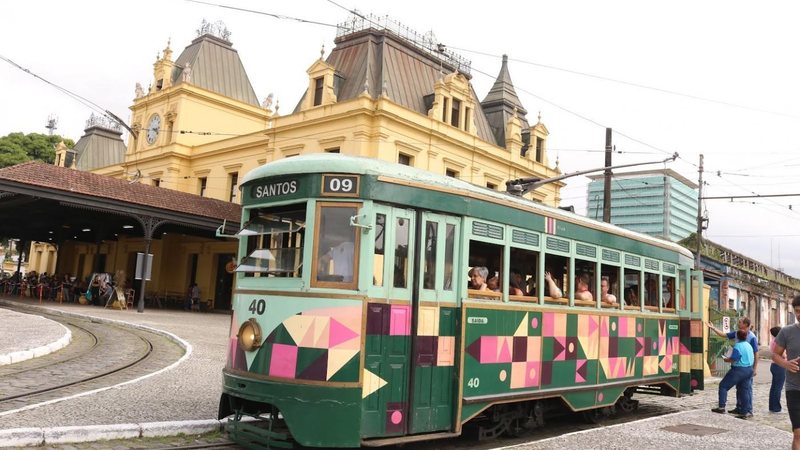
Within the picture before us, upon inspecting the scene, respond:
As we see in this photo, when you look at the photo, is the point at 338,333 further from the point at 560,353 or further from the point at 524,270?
the point at 560,353

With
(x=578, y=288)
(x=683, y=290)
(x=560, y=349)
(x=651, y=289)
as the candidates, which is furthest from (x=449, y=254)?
(x=683, y=290)

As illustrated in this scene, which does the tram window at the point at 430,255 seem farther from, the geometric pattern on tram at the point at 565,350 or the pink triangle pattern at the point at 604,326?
the pink triangle pattern at the point at 604,326

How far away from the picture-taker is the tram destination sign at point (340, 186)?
20.9 ft

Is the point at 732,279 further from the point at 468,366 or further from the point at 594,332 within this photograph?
the point at 468,366

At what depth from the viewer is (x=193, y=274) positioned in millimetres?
35719

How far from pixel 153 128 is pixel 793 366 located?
39118mm

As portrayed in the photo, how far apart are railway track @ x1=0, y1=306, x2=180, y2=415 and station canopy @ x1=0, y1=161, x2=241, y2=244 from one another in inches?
211

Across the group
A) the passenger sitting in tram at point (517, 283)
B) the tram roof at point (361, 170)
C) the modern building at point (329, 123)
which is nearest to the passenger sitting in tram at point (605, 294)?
the passenger sitting in tram at point (517, 283)

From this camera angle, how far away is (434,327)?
6660mm

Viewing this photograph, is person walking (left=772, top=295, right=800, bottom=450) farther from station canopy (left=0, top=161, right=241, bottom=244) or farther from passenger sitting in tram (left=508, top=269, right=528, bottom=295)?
station canopy (left=0, top=161, right=241, bottom=244)

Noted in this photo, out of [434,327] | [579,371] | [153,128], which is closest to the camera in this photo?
[434,327]

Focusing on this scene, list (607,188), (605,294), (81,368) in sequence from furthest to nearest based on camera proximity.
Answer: (607,188) < (81,368) < (605,294)

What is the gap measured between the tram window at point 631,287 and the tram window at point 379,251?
191 inches

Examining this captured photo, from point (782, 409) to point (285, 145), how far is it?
2342 centimetres
